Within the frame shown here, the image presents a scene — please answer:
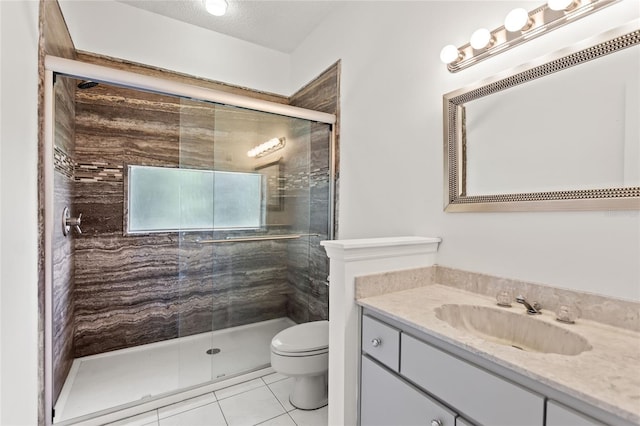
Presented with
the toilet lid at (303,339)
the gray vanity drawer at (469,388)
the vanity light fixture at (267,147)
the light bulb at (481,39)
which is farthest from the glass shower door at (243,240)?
the gray vanity drawer at (469,388)

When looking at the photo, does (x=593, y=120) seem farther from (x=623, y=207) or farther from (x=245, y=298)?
(x=245, y=298)

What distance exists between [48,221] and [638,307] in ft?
7.97

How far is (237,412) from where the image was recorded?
5.55ft

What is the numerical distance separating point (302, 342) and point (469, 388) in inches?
43.0

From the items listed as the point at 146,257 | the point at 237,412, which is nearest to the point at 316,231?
the point at 237,412

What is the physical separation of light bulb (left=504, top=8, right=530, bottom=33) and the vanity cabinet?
1.18 m

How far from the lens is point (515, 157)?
1.20 m

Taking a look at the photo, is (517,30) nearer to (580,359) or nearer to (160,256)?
(580,359)

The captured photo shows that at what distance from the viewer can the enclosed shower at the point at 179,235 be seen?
6.81 ft

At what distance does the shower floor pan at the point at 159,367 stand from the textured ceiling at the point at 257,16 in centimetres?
250

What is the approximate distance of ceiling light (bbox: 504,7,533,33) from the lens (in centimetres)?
109

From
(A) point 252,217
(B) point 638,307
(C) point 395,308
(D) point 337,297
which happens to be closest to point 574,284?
(B) point 638,307

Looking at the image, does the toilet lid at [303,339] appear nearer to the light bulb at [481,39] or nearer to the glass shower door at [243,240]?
the glass shower door at [243,240]

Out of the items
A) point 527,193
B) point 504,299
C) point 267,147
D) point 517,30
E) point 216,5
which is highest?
point 216,5
